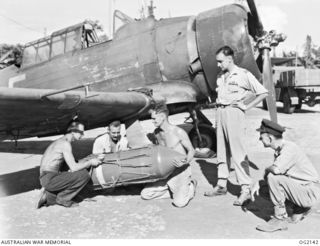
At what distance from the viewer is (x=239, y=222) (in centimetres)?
358

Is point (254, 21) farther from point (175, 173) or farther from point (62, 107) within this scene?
point (62, 107)

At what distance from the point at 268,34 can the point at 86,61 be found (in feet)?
11.4

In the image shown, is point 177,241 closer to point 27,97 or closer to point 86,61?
point 27,97

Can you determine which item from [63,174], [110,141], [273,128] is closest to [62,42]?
[110,141]

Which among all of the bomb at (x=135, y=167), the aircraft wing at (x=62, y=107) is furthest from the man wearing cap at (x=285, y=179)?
the aircraft wing at (x=62, y=107)

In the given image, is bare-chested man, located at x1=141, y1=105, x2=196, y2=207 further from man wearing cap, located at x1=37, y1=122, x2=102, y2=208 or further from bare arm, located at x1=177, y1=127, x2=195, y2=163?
man wearing cap, located at x1=37, y1=122, x2=102, y2=208

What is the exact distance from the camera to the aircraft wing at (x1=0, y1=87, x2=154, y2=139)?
3.51 meters

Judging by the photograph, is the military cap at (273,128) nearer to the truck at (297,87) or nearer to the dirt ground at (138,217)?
the dirt ground at (138,217)

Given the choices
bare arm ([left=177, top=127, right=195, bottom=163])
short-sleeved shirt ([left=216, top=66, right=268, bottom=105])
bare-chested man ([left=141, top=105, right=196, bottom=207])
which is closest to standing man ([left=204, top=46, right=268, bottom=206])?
short-sleeved shirt ([left=216, top=66, right=268, bottom=105])

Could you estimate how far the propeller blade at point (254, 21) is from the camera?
6.17 meters

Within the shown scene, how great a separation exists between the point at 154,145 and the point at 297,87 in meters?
14.3

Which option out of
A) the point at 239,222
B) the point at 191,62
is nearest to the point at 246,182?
the point at 239,222

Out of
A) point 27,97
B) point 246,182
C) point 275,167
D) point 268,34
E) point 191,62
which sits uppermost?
point 268,34

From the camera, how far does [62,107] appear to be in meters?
4.01
